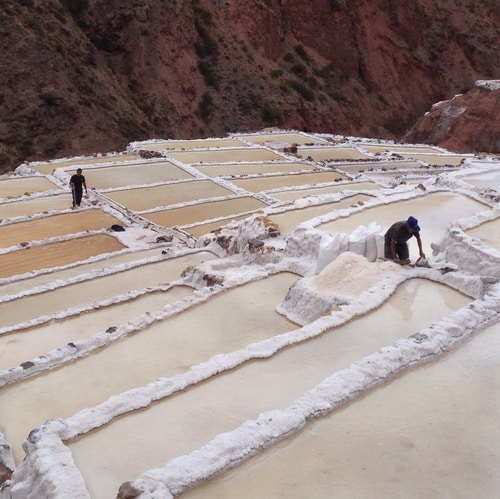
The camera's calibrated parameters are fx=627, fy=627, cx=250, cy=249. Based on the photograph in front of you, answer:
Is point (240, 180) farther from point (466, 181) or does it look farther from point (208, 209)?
point (466, 181)

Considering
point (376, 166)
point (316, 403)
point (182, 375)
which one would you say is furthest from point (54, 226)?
point (376, 166)

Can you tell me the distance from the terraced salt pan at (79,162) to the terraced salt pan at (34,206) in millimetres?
2407

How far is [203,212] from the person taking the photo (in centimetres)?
1234

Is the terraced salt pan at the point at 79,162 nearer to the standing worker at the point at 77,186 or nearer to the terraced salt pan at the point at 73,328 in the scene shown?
the standing worker at the point at 77,186

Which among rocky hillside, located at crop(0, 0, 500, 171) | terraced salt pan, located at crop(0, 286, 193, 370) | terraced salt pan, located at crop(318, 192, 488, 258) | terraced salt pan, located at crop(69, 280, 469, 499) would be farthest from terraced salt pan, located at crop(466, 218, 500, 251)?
rocky hillside, located at crop(0, 0, 500, 171)

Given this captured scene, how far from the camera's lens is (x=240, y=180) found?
14578 mm

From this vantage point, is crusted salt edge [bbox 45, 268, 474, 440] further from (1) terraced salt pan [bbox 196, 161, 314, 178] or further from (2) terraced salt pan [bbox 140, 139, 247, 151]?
(2) terraced salt pan [bbox 140, 139, 247, 151]

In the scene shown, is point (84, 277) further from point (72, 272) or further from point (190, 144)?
point (190, 144)

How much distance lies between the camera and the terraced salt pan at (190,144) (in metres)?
17.6

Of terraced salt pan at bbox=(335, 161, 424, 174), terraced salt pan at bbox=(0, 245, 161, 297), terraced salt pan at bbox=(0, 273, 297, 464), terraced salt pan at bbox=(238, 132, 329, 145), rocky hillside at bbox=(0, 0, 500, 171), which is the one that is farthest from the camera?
rocky hillside at bbox=(0, 0, 500, 171)

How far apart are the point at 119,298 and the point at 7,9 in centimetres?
2006

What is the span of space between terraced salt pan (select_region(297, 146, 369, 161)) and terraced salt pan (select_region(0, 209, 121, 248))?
23.6ft

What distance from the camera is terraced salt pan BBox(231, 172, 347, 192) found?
14.2 meters

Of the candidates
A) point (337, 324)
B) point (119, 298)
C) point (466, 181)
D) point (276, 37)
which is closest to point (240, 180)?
point (466, 181)
